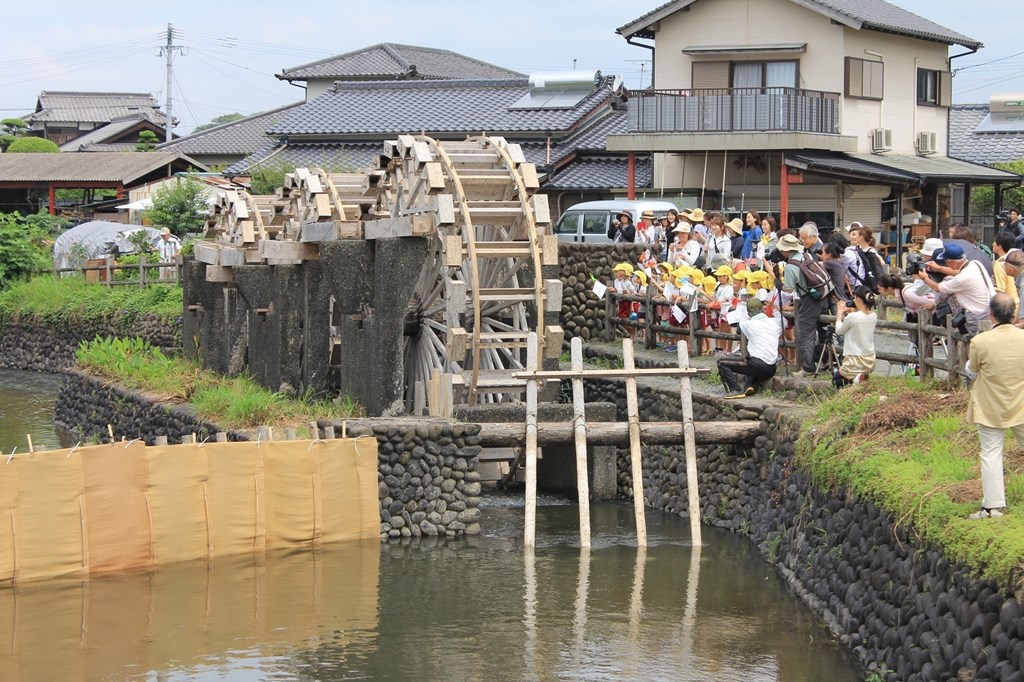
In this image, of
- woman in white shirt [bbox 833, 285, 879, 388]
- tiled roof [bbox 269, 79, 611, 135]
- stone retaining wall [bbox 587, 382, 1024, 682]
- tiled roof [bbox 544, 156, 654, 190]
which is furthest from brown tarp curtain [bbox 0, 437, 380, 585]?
tiled roof [bbox 269, 79, 611, 135]

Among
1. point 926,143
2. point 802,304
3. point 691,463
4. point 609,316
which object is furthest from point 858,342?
point 926,143

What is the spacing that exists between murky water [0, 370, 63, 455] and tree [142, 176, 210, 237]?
18.1 ft

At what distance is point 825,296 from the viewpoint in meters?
15.4

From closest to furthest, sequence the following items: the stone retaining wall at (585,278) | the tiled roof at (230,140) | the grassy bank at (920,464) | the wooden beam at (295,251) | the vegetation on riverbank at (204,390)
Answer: the grassy bank at (920,464) < the vegetation on riverbank at (204,390) < the wooden beam at (295,251) < the stone retaining wall at (585,278) < the tiled roof at (230,140)

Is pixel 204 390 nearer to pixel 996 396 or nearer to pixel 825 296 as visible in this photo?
pixel 825 296

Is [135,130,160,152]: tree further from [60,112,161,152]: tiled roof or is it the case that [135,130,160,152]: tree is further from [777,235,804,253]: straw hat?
[777,235,804,253]: straw hat

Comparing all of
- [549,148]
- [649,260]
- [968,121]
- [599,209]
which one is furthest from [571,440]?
[968,121]

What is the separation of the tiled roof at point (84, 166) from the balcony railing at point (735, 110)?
58.8ft

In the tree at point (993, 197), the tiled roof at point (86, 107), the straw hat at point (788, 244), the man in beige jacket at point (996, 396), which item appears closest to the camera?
the man in beige jacket at point (996, 396)

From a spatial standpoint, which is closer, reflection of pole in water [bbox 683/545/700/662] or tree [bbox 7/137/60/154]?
reflection of pole in water [bbox 683/545/700/662]

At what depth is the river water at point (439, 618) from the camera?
1092cm

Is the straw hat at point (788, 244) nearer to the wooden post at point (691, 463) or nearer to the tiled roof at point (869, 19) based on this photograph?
the wooden post at point (691, 463)

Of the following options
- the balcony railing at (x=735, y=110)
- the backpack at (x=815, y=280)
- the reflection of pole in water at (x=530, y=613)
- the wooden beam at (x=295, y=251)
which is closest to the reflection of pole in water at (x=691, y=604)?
the reflection of pole in water at (x=530, y=613)

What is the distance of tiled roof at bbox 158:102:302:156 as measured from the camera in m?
46.9
